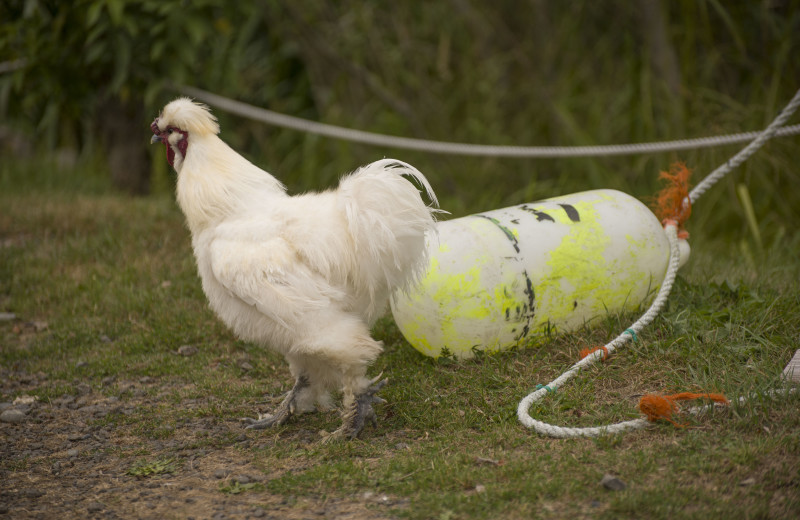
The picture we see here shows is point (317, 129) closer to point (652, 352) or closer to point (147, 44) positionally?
point (147, 44)

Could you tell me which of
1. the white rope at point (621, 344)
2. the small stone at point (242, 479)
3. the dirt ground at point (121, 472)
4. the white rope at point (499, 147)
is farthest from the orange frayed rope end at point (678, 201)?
the small stone at point (242, 479)

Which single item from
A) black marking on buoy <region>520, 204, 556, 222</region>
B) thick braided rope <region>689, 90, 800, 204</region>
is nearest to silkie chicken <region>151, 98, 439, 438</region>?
black marking on buoy <region>520, 204, 556, 222</region>

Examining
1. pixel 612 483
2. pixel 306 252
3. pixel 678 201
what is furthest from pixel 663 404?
pixel 306 252

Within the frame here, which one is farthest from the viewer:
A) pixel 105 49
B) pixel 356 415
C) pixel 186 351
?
pixel 105 49

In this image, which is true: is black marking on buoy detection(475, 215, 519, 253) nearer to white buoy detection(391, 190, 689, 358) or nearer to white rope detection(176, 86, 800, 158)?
white buoy detection(391, 190, 689, 358)

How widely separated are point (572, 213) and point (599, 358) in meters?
0.85

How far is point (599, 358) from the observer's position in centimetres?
412

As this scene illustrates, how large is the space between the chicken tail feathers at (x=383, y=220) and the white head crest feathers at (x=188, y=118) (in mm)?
850

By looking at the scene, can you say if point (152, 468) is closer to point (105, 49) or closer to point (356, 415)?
point (356, 415)

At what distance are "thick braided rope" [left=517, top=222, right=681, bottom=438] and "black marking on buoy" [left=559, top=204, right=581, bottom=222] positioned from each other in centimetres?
59

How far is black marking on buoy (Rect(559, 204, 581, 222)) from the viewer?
438 centimetres

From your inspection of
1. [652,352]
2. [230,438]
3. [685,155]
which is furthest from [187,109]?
[685,155]

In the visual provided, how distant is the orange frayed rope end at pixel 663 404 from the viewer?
11.4 feet

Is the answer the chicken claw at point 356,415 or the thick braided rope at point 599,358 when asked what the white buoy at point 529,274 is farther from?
the chicken claw at point 356,415
